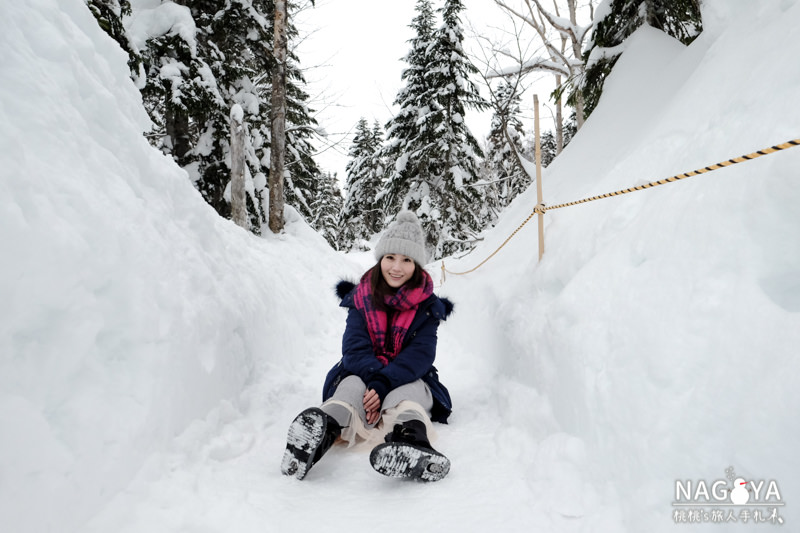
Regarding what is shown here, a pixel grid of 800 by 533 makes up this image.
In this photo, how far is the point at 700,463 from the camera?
1.45 m

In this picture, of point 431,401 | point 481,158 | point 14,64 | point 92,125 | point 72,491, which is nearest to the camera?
point 72,491

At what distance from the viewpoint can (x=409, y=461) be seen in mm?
2119

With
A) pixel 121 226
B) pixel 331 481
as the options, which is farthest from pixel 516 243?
pixel 121 226

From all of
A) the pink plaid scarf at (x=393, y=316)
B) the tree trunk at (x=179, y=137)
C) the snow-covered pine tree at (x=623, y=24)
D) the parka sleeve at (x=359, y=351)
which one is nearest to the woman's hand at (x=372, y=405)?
the parka sleeve at (x=359, y=351)

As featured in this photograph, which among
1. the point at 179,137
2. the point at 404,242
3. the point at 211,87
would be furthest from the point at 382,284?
the point at 179,137

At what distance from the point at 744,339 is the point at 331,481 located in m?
2.03

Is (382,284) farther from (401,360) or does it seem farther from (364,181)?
(364,181)

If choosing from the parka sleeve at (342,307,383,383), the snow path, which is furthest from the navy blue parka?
the snow path

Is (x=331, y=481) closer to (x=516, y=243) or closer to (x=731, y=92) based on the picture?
(x=731, y=92)

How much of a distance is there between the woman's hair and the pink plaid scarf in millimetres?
30

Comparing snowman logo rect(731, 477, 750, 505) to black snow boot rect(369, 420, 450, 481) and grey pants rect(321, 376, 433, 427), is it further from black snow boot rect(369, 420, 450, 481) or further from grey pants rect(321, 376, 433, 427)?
grey pants rect(321, 376, 433, 427)

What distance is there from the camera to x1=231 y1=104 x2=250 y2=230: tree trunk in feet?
26.9

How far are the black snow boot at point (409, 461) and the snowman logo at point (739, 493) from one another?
4.08 ft
